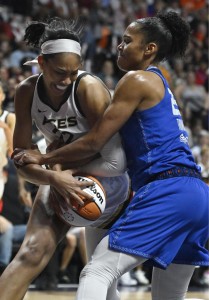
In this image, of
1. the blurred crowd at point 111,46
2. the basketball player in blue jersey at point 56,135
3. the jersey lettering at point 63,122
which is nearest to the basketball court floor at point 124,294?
the blurred crowd at point 111,46

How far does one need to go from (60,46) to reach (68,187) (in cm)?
76

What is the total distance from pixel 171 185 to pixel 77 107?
2.36 ft

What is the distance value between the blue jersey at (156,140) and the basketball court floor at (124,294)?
313 cm

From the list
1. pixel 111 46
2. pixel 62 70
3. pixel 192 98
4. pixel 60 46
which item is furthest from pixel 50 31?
pixel 111 46

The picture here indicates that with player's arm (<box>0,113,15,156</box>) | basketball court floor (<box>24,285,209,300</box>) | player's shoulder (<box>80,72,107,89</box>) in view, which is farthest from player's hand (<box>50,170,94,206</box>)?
basketball court floor (<box>24,285,209,300</box>)

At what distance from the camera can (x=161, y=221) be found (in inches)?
140

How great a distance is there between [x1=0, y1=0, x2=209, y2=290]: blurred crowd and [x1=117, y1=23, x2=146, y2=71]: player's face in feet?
17.7

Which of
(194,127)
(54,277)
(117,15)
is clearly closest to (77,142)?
(54,277)

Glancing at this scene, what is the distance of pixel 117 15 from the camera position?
14.3 metres

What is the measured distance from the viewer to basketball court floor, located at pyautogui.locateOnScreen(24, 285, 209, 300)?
265 inches

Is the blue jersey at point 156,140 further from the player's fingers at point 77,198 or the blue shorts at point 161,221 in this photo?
the player's fingers at point 77,198

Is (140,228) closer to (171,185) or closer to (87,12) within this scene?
(171,185)

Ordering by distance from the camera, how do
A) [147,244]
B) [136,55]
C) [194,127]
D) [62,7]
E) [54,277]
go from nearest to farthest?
[147,244] < [136,55] < [54,277] < [194,127] < [62,7]

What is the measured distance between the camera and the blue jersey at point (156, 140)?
3645mm
